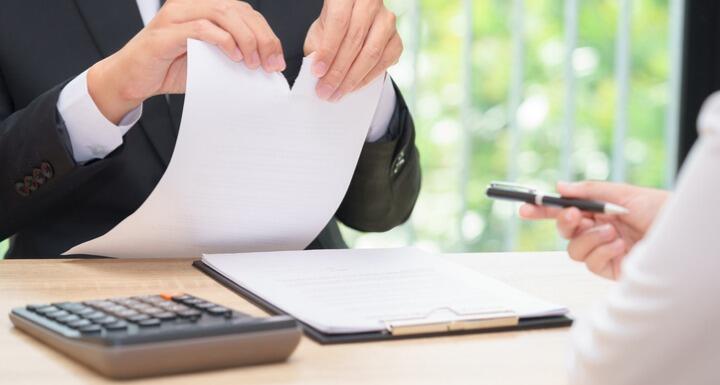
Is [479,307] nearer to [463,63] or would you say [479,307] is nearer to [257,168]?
[257,168]

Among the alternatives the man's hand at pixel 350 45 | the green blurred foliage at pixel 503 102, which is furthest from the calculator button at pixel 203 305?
the green blurred foliage at pixel 503 102

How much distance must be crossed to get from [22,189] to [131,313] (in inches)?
20.3

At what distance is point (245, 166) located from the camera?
1.14 m

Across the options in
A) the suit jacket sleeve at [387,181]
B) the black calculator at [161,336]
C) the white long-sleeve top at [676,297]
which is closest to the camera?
the white long-sleeve top at [676,297]

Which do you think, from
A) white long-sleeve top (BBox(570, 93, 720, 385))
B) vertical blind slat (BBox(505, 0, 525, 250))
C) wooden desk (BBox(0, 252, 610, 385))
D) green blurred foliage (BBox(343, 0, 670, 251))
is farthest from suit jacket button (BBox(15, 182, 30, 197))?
vertical blind slat (BBox(505, 0, 525, 250))

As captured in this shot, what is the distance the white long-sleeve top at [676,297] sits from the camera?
17.5 inches

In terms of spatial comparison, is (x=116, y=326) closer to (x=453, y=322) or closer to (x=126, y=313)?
(x=126, y=313)

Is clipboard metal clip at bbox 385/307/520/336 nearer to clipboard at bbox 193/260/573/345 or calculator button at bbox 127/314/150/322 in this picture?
clipboard at bbox 193/260/573/345

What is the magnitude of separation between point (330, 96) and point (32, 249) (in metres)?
0.51

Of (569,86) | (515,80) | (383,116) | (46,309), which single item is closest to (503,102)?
(515,80)

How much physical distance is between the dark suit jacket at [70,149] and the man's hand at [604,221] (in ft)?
1.86

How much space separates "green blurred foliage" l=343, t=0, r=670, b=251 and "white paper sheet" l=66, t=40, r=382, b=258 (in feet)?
4.48

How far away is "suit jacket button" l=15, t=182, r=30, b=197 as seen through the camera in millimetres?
1220

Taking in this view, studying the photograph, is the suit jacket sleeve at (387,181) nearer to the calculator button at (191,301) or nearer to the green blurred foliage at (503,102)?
the calculator button at (191,301)
